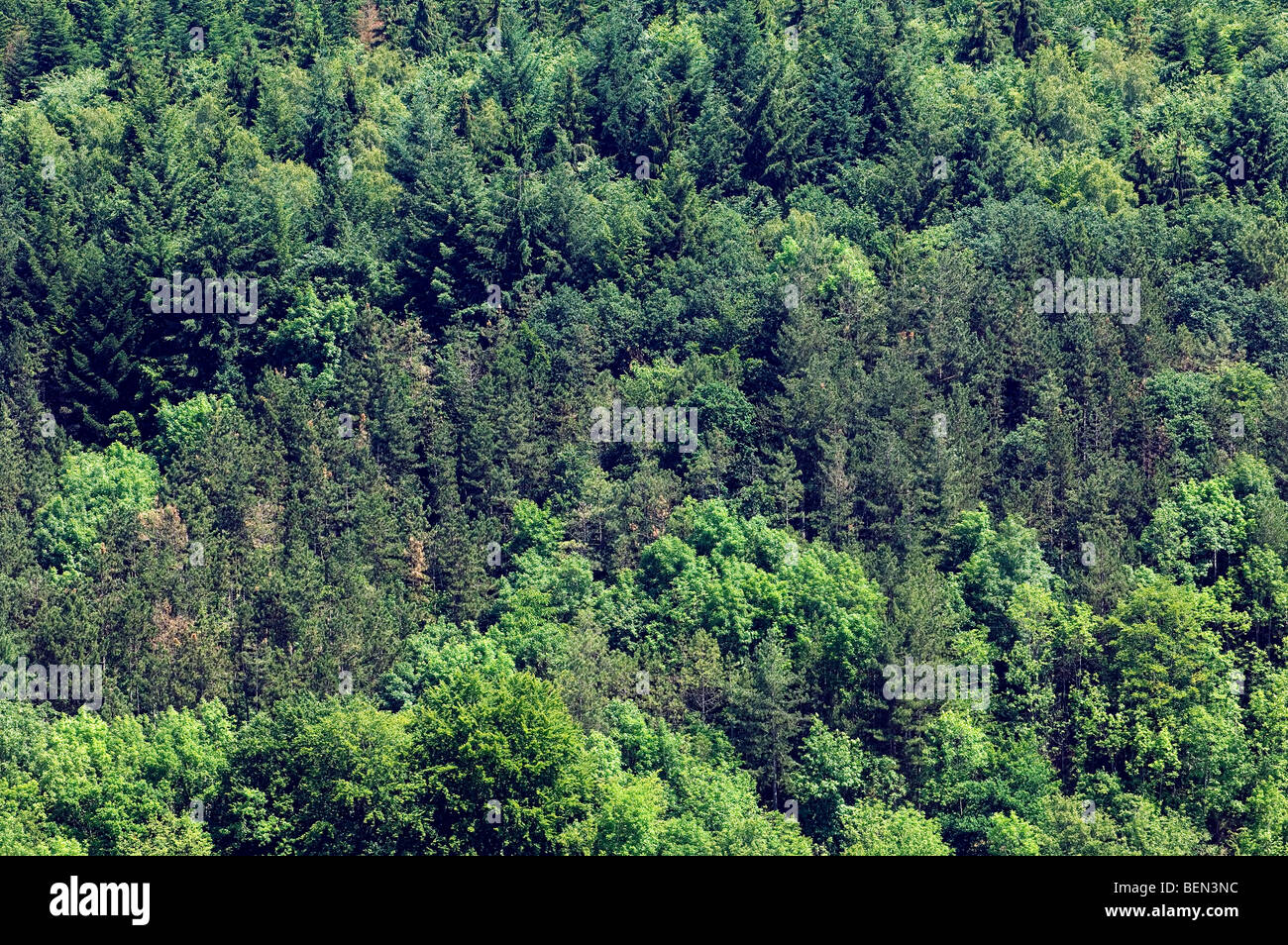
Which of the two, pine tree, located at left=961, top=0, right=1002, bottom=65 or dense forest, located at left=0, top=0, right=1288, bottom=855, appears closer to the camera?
dense forest, located at left=0, top=0, right=1288, bottom=855

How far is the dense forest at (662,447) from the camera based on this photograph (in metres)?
85.6

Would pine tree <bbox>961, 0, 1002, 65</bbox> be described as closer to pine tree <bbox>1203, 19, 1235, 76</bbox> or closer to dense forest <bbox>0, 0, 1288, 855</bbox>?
dense forest <bbox>0, 0, 1288, 855</bbox>

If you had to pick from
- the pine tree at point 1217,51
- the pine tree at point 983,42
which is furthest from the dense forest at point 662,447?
the pine tree at point 1217,51

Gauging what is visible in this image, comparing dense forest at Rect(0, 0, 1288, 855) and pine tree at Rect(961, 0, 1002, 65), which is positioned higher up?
pine tree at Rect(961, 0, 1002, 65)

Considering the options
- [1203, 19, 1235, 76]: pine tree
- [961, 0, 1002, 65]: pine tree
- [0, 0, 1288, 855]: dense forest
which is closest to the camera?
[0, 0, 1288, 855]: dense forest

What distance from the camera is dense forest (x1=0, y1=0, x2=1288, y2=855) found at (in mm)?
85562

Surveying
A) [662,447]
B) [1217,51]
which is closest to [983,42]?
[1217,51]

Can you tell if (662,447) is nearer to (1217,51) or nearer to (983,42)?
(983,42)

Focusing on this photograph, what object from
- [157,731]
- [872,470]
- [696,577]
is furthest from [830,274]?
[157,731]

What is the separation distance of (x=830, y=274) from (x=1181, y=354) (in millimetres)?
16426

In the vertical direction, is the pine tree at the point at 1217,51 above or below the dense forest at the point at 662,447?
above

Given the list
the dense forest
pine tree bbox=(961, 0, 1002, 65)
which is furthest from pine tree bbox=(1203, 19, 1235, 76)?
pine tree bbox=(961, 0, 1002, 65)

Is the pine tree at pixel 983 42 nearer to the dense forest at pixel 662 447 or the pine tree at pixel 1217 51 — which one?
the dense forest at pixel 662 447

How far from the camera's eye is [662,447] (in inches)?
4114
